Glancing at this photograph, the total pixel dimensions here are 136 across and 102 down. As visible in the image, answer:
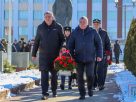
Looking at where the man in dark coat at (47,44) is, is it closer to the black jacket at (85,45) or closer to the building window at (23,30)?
the black jacket at (85,45)

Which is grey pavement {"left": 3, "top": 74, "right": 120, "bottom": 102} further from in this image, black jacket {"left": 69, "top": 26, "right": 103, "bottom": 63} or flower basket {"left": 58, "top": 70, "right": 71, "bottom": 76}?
black jacket {"left": 69, "top": 26, "right": 103, "bottom": 63}

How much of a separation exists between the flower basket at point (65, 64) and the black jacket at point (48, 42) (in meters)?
0.47

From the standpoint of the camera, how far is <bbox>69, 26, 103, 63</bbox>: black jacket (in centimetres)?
1210

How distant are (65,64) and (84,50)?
4.66 feet

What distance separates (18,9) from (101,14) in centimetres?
1275

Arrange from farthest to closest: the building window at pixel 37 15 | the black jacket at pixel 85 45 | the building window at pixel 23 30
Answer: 1. the building window at pixel 37 15
2. the building window at pixel 23 30
3. the black jacket at pixel 85 45

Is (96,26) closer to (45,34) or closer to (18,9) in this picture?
(45,34)

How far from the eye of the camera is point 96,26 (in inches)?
584

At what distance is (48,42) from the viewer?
12.2 meters

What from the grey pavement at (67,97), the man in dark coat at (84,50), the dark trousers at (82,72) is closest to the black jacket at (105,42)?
the grey pavement at (67,97)

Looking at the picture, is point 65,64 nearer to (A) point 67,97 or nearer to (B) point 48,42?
(A) point 67,97

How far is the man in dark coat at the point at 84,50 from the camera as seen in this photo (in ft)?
39.7

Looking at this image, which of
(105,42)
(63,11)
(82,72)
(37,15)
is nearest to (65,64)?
(82,72)

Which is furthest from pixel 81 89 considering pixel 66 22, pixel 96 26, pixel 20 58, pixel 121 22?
pixel 121 22
